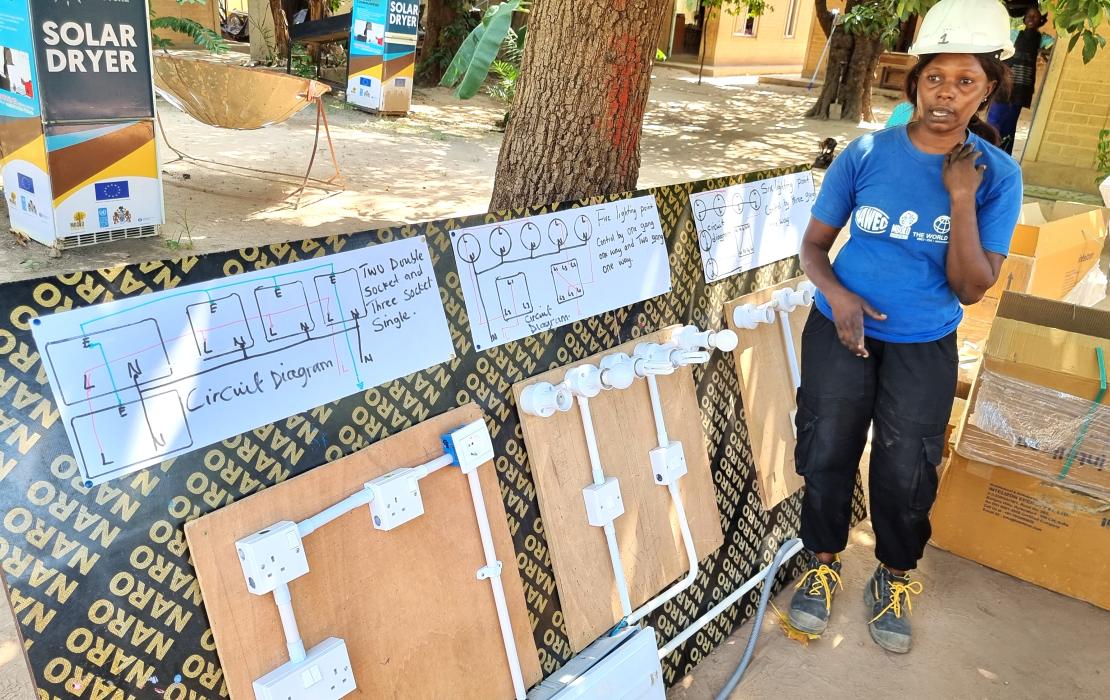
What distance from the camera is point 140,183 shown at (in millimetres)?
5617

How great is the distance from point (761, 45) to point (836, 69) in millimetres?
10080

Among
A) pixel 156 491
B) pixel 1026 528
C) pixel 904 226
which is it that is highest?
pixel 904 226

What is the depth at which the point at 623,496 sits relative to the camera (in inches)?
88.0

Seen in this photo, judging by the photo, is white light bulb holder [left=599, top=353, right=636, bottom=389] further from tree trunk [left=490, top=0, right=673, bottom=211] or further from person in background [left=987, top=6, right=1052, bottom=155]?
person in background [left=987, top=6, right=1052, bottom=155]

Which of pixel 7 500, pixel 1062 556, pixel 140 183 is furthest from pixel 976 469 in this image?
pixel 140 183

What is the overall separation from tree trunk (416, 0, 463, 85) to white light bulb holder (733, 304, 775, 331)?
44.5ft

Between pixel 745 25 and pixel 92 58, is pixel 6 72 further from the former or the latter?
pixel 745 25

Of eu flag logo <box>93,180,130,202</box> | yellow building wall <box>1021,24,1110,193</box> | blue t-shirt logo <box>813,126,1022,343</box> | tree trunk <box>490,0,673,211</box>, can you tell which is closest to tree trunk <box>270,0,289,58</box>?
eu flag logo <box>93,180,130,202</box>

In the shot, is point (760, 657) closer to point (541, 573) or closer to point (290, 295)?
point (541, 573)

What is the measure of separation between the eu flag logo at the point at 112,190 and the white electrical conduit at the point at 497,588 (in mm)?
4784

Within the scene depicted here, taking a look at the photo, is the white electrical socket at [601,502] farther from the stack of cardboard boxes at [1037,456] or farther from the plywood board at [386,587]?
the stack of cardboard boxes at [1037,456]

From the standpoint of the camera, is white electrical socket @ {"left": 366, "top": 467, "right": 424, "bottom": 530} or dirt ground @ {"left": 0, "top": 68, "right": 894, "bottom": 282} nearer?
white electrical socket @ {"left": 366, "top": 467, "right": 424, "bottom": 530}

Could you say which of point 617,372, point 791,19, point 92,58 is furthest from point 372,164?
point 791,19

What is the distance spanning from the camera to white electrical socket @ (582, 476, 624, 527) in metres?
2.11
